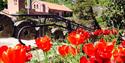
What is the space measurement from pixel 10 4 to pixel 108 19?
5974 centimetres

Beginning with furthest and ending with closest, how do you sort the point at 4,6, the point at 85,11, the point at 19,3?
the point at 4,6, the point at 19,3, the point at 85,11

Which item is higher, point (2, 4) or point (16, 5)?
point (16, 5)

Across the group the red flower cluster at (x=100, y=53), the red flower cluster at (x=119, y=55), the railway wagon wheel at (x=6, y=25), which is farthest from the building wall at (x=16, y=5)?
the red flower cluster at (x=119, y=55)

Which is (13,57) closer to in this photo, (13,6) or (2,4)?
(13,6)

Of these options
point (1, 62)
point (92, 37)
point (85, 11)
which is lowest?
point (85, 11)

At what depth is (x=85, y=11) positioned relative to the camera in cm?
4522

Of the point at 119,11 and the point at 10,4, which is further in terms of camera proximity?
the point at 10,4

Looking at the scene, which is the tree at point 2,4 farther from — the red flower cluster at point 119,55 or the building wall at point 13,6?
the red flower cluster at point 119,55

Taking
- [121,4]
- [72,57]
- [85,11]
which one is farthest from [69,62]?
[85,11]

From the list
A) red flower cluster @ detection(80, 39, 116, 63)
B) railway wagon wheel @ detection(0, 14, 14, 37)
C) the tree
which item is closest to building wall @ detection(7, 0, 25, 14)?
the tree

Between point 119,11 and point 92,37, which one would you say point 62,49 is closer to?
point 92,37

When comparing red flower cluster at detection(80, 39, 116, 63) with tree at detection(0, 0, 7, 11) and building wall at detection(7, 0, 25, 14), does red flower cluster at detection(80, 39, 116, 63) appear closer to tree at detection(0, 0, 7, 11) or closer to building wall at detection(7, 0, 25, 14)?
building wall at detection(7, 0, 25, 14)

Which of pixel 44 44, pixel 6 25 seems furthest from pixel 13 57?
pixel 6 25

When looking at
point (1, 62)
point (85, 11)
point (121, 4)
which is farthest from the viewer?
point (85, 11)
